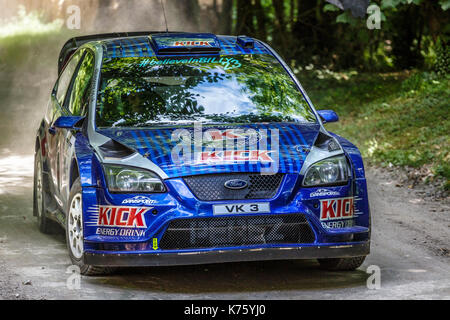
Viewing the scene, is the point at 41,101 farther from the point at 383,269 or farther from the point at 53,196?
the point at 383,269

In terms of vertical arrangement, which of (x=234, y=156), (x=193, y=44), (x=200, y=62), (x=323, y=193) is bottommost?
(x=323, y=193)

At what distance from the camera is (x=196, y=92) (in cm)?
765

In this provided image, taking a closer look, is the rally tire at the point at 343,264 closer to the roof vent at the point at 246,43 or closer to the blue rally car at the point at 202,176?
the blue rally car at the point at 202,176

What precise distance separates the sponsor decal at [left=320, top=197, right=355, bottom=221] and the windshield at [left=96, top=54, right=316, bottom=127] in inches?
39.9

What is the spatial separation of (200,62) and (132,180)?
69.9 inches

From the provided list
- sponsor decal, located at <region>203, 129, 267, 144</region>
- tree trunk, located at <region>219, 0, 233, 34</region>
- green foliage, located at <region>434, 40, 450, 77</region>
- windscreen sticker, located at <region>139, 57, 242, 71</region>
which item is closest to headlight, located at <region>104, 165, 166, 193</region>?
sponsor decal, located at <region>203, 129, 267, 144</region>

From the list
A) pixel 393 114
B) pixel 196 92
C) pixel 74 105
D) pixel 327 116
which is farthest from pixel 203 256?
pixel 393 114

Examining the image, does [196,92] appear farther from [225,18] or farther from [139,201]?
[225,18]

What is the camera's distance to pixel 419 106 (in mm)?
16594

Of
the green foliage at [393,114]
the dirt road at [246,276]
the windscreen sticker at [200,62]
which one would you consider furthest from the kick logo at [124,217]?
the green foliage at [393,114]

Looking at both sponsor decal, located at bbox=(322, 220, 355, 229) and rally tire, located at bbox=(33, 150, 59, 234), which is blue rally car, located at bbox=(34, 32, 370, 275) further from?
rally tire, located at bbox=(33, 150, 59, 234)

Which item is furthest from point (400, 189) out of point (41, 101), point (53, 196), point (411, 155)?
point (41, 101)

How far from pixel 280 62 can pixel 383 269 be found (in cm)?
204

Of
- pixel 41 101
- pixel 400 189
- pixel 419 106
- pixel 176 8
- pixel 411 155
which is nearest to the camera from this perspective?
pixel 400 189
